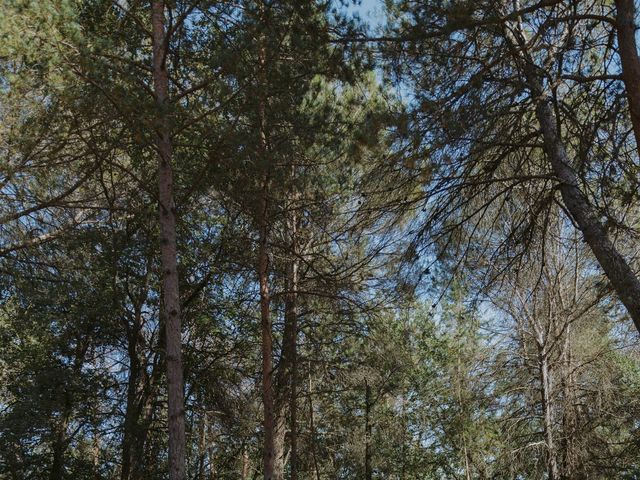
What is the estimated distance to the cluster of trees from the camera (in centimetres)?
570

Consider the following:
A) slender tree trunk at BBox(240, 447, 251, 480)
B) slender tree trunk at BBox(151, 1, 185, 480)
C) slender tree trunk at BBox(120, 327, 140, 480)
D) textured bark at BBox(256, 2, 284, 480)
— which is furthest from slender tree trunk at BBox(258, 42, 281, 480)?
slender tree trunk at BBox(240, 447, 251, 480)

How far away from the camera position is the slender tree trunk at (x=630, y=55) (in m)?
4.95

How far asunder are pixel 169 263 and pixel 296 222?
3.27m

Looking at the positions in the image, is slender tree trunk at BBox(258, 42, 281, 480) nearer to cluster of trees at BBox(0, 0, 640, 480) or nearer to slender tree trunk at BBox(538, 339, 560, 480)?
cluster of trees at BBox(0, 0, 640, 480)

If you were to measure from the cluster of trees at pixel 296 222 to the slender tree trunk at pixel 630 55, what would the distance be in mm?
19

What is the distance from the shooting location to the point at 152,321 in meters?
10.9

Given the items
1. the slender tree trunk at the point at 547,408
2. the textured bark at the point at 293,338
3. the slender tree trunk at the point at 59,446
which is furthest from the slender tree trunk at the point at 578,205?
the slender tree trunk at the point at 59,446

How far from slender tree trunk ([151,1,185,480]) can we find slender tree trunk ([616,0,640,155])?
3965 millimetres

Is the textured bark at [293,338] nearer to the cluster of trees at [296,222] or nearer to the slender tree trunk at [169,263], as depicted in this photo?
the cluster of trees at [296,222]

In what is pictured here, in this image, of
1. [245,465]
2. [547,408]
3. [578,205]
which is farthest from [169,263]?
[245,465]

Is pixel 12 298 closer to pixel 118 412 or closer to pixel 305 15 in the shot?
pixel 118 412

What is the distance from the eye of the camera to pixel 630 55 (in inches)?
197

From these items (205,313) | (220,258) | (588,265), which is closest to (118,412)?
(205,313)

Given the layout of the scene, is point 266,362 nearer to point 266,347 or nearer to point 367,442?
point 266,347
